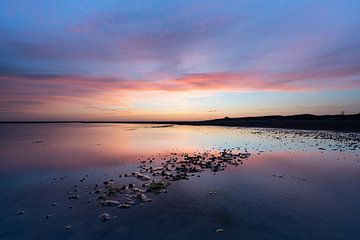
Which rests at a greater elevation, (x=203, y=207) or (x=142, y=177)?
(x=142, y=177)

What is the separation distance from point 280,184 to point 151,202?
267 inches

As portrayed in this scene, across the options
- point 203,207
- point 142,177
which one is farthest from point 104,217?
point 142,177

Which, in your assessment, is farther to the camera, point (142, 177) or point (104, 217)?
point (142, 177)

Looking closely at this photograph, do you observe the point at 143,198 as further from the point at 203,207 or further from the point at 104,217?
the point at 203,207

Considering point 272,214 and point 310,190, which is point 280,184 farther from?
point 272,214

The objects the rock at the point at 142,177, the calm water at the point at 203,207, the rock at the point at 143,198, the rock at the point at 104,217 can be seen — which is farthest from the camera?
the rock at the point at 142,177

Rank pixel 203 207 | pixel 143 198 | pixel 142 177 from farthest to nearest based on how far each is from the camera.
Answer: pixel 142 177
pixel 143 198
pixel 203 207

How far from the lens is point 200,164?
19328 millimetres

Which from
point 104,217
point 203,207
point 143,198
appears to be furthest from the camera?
point 143,198

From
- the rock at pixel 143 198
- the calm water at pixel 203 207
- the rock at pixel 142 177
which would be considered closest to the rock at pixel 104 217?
the calm water at pixel 203 207

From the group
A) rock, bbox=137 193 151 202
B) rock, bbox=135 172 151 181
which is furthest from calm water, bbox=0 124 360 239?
rock, bbox=135 172 151 181

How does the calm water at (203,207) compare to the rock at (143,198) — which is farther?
the rock at (143,198)

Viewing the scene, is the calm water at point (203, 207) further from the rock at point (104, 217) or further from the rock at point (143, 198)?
the rock at point (143, 198)

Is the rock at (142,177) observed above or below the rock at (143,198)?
above
